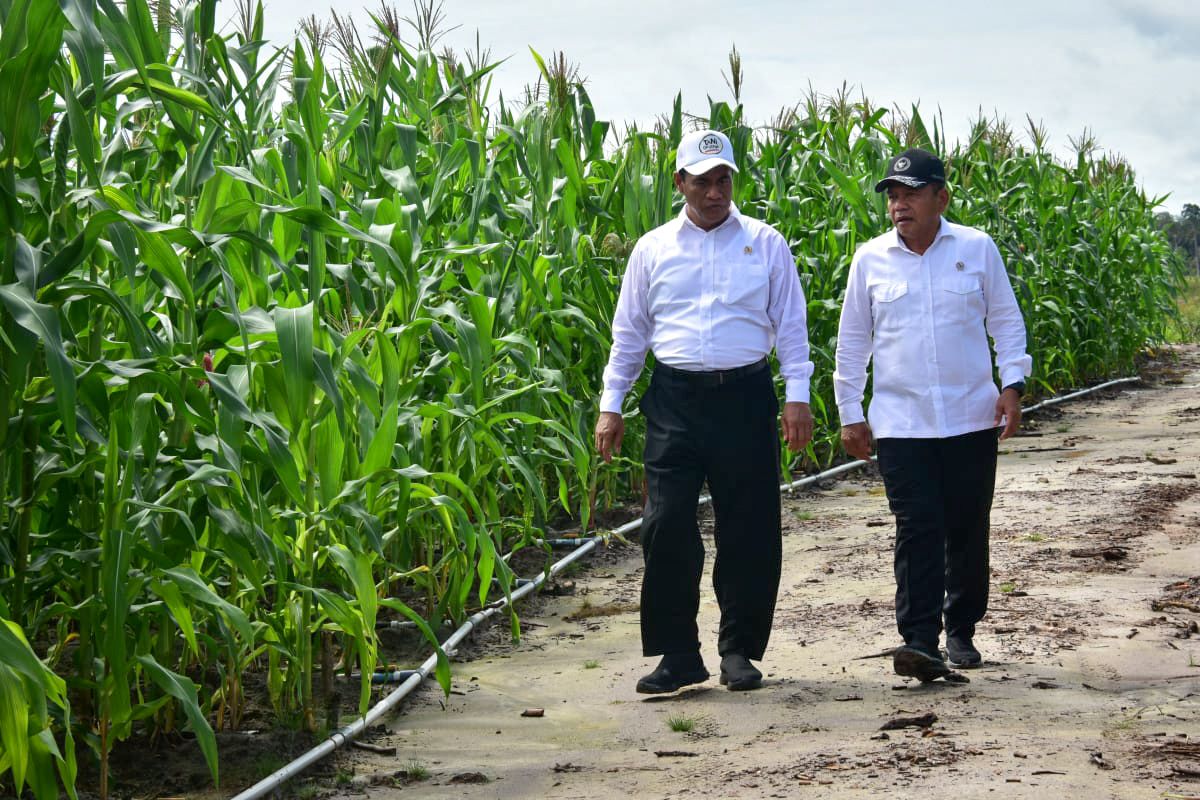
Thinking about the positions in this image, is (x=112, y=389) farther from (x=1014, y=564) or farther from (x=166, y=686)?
(x=1014, y=564)

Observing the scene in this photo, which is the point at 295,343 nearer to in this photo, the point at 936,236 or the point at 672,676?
the point at 672,676

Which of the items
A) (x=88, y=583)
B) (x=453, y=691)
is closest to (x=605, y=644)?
(x=453, y=691)

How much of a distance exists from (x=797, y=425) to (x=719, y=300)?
0.47 metres

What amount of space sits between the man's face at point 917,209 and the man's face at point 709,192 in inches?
20.5

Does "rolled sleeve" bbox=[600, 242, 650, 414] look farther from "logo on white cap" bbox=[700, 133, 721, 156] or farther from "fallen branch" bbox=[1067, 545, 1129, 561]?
"fallen branch" bbox=[1067, 545, 1129, 561]

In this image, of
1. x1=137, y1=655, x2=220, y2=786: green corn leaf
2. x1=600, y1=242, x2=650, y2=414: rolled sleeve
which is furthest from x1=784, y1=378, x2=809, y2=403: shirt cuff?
x1=137, y1=655, x2=220, y2=786: green corn leaf

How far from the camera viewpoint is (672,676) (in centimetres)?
443

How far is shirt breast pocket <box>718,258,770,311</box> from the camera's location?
446 cm

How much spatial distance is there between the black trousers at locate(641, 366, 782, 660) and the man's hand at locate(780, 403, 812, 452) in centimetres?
6

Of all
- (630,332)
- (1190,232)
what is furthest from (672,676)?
(1190,232)

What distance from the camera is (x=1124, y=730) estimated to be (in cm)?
369

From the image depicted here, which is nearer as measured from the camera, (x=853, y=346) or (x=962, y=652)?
(x=962, y=652)

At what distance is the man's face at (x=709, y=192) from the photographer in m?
4.44

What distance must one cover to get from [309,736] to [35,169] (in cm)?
172
